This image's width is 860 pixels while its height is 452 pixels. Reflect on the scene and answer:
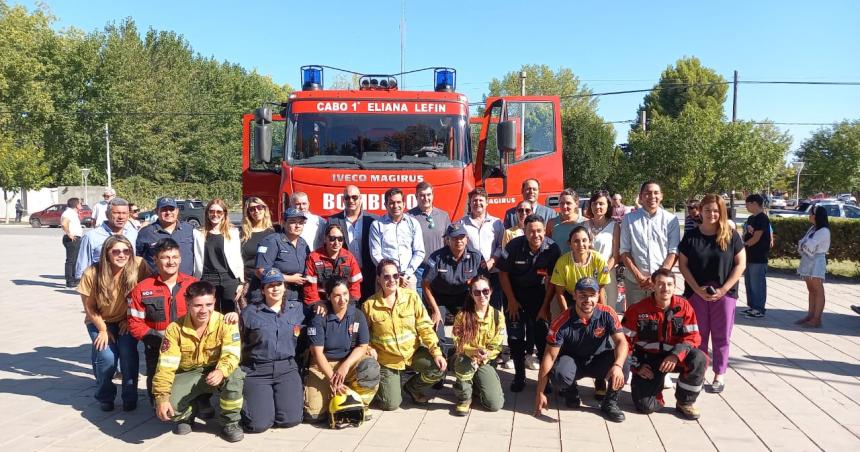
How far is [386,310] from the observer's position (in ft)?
16.7

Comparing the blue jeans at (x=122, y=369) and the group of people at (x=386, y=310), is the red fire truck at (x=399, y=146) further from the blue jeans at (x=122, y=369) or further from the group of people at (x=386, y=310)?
the blue jeans at (x=122, y=369)

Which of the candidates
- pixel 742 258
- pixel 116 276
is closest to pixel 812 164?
pixel 742 258

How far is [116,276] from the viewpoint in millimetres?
4895

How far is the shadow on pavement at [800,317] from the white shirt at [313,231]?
580 cm

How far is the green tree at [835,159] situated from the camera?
148 feet

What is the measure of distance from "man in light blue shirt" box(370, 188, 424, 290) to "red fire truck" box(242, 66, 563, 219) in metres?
1.28

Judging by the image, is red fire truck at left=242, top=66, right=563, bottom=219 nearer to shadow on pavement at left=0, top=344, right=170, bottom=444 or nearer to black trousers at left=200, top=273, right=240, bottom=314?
black trousers at left=200, top=273, right=240, bottom=314

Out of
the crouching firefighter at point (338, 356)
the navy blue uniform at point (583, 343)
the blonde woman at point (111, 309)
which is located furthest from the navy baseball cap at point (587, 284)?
the blonde woman at point (111, 309)

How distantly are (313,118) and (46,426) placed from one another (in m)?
4.42

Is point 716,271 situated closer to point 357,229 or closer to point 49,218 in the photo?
point 357,229

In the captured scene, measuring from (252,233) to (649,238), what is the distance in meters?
3.66

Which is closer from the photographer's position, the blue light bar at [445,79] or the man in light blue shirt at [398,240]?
the man in light blue shirt at [398,240]

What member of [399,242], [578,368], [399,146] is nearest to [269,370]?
[399,242]

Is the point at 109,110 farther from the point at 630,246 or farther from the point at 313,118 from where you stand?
the point at 630,246
